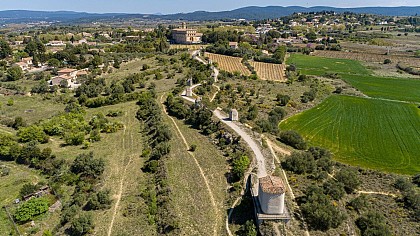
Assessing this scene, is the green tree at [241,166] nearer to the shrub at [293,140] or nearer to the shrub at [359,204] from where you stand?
the shrub at [359,204]

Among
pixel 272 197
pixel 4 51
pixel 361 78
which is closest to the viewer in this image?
pixel 272 197

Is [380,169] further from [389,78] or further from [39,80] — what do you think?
[39,80]

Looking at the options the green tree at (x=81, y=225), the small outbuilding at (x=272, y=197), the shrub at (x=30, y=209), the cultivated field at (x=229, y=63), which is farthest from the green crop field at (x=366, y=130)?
the shrub at (x=30, y=209)

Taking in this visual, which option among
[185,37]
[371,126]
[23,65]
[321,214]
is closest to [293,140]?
[371,126]

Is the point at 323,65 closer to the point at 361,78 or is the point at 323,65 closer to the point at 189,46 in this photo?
the point at 361,78

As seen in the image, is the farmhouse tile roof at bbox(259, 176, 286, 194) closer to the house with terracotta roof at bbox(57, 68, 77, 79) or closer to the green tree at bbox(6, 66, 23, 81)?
the house with terracotta roof at bbox(57, 68, 77, 79)

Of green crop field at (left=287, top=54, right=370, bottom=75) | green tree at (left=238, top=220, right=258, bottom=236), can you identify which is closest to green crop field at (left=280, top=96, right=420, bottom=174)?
green tree at (left=238, top=220, right=258, bottom=236)
